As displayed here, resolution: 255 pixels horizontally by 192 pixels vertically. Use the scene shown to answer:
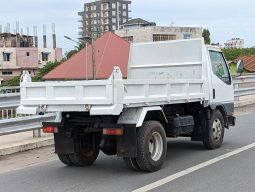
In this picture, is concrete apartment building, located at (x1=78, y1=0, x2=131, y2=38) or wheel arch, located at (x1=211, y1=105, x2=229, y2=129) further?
concrete apartment building, located at (x1=78, y1=0, x2=131, y2=38)

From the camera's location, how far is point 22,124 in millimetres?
10531

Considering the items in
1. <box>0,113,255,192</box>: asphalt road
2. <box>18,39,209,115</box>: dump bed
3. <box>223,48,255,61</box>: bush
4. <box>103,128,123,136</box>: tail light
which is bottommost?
<box>0,113,255,192</box>: asphalt road

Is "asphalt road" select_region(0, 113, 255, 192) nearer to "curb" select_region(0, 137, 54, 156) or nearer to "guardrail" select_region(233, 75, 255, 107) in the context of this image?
"curb" select_region(0, 137, 54, 156)

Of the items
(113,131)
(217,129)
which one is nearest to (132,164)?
(113,131)

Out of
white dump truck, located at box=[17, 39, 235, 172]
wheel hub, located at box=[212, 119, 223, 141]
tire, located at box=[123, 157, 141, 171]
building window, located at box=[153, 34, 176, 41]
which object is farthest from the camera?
building window, located at box=[153, 34, 176, 41]

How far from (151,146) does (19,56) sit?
314 ft

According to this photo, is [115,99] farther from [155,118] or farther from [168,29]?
[168,29]

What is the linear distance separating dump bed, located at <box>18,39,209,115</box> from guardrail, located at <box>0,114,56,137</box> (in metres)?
1.93

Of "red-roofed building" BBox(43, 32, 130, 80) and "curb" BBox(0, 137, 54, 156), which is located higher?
"red-roofed building" BBox(43, 32, 130, 80)

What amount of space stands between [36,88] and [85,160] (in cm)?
162

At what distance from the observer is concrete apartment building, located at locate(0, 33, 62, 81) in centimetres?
9794

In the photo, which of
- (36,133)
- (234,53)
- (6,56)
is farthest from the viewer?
(6,56)

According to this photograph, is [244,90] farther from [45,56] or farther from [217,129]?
[45,56]

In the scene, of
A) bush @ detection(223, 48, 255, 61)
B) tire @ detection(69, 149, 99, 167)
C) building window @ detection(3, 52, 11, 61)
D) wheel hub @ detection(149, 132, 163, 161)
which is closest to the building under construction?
building window @ detection(3, 52, 11, 61)
